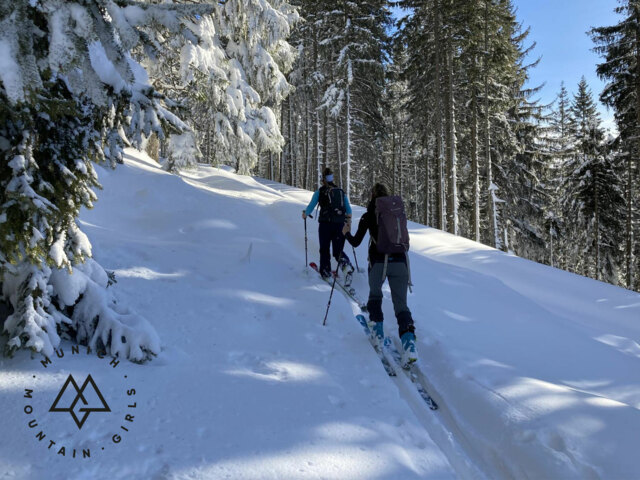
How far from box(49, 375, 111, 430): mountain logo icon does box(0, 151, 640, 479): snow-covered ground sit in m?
0.06

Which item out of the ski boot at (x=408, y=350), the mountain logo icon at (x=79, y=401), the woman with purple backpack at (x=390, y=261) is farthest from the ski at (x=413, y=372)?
the mountain logo icon at (x=79, y=401)

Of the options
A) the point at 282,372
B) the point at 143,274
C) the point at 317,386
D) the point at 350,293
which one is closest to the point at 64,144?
the point at 282,372

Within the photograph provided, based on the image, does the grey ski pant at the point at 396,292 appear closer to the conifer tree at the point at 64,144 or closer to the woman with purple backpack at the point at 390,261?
the woman with purple backpack at the point at 390,261

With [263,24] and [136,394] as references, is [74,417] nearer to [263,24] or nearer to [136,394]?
[136,394]

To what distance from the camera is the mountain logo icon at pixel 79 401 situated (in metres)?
2.89

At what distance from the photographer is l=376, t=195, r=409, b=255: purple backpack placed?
192 inches

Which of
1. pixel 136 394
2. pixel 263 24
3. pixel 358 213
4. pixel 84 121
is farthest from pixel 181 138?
pixel 136 394

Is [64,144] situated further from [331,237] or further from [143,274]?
[331,237]

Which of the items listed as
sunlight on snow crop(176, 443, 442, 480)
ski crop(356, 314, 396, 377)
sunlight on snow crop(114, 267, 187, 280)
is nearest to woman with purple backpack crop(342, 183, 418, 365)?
ski crop(356, 314, 396, 377)

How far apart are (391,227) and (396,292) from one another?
2.84 ft

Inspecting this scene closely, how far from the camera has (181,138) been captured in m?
14.2

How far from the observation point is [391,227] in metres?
4.89

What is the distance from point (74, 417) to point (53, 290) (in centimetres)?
120

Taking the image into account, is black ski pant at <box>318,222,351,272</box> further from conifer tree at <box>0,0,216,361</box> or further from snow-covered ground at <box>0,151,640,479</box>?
conifer tree at <box>0,0,216,361</box>
